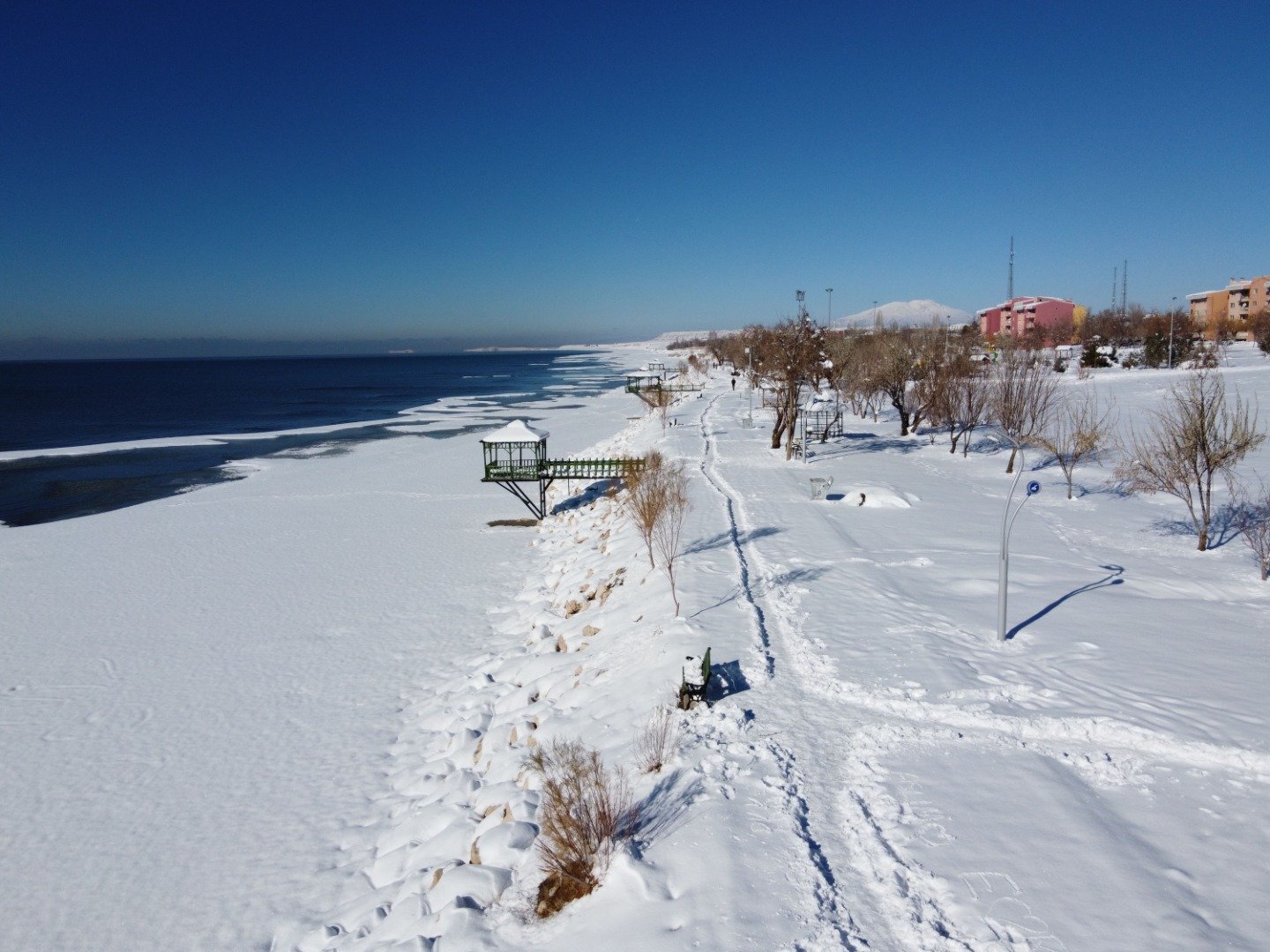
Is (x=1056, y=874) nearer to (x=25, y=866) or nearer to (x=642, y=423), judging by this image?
(x=25, y=866)

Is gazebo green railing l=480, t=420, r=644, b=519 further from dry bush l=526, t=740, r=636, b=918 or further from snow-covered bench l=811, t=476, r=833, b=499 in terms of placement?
dry bush l=526, t=740, r=636, b=918

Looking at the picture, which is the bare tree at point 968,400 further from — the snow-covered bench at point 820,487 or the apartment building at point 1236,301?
the apartment building at point 1236,301

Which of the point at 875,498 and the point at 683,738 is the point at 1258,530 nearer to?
the point at 875,498

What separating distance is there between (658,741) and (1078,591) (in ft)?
29.4

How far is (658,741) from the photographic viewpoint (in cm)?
Answer: 749

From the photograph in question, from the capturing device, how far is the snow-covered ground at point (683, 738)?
5.52 m

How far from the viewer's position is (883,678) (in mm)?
8836

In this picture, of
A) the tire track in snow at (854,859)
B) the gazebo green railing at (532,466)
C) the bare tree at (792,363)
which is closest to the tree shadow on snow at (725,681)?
the tire track in snow at (854,859)

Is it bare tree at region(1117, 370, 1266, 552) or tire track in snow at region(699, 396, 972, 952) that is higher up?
bare tree at region(1117, 370, 1266, 552)

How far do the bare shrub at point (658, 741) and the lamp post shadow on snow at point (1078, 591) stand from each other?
5367mm

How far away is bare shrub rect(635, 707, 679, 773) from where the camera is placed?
7.22 meters

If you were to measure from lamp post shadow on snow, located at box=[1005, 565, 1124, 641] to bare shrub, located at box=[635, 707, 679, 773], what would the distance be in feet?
17.6

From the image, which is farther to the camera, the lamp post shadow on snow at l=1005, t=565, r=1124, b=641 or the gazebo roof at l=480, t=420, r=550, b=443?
the gazebo roof at l=480, t=420, r=550, b=443

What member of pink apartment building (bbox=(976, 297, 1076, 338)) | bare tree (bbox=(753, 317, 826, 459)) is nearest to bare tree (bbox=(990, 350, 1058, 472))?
bare tree (bbox=(753, 317, 826, 459))
